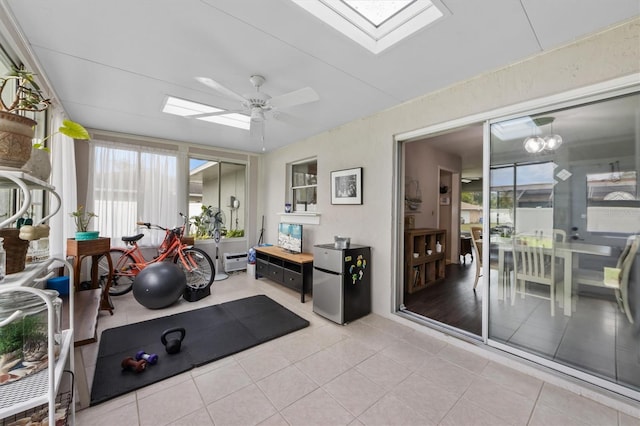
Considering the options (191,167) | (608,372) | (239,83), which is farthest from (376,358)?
(191,167)

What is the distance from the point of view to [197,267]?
165 inches

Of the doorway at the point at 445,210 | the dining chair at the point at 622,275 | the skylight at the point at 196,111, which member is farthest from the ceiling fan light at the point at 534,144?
the skylight at the point at 196,111

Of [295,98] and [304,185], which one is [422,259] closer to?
[304,185]

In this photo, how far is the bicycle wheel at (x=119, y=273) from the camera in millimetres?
3935

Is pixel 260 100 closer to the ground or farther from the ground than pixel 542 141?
farther from the ground

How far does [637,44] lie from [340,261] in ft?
9.37

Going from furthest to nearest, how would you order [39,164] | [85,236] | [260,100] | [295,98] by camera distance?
[85,236]
[260,100]
[295,98]
[39,164]

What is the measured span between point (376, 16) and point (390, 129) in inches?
57.2

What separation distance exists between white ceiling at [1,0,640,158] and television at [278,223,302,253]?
6.67ft

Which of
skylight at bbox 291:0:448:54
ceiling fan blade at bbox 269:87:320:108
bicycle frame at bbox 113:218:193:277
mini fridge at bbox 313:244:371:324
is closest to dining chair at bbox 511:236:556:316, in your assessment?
mini fridge at bbox 313:244:371:324

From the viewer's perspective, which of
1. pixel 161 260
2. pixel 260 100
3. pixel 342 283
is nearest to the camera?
pixel 260 100

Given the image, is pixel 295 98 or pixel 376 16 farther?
pixel 295 98

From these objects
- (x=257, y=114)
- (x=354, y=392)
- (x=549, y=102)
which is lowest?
(x=354, y=392)

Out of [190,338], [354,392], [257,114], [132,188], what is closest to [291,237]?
[190,338]
